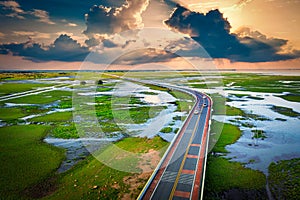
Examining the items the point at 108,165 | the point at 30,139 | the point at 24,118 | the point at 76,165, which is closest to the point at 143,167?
the point at 108,165

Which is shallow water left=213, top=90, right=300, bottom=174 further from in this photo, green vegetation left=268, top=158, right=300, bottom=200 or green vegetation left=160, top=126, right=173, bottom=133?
green vegetation left=160, top=126, right=173, bottom=133

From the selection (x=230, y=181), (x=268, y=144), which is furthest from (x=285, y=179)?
(x=268, y=144)

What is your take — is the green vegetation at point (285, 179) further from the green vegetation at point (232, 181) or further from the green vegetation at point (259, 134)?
the green vegetation at point (259, 134)

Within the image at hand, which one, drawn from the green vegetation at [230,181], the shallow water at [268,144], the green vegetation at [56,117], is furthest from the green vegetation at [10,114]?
the shallow water at [268,144]

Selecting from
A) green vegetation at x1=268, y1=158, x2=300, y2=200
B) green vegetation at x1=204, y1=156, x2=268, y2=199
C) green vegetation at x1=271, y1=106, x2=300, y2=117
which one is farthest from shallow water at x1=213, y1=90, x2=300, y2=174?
green vegetation at x1=271, y1=106, x2=300, y2=117

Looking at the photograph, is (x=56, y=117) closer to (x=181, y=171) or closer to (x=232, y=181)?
(x=181, y=171)

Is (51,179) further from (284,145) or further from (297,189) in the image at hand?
(284,145)
